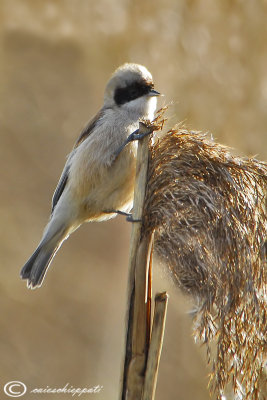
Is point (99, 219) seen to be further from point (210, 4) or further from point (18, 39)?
point (210, 4)

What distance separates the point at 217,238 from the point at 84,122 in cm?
180

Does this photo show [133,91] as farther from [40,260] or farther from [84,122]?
[40,260]

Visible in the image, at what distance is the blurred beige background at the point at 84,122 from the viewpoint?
287 cm

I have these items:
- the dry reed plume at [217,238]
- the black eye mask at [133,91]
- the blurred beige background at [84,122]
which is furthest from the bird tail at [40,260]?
the dry reed plume at [217,238]

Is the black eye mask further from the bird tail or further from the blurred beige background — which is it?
the bird tail

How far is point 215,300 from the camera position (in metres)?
1.56

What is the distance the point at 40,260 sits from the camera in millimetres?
2820

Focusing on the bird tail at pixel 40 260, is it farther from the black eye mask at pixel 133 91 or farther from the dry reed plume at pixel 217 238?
the dry reed plume at pixel 217 238

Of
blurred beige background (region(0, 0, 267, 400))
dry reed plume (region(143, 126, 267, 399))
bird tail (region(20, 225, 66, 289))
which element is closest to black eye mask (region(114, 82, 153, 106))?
blurred beige background (region(0, 0, 267, 400))

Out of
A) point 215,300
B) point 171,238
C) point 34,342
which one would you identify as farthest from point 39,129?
point 215,300

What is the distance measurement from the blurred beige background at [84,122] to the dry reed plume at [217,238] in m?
1.00

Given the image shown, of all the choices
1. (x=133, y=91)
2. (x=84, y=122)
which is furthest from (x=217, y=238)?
(x=84, y=122)

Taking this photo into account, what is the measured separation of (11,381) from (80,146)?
4.11ft

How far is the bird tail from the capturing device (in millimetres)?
2775
